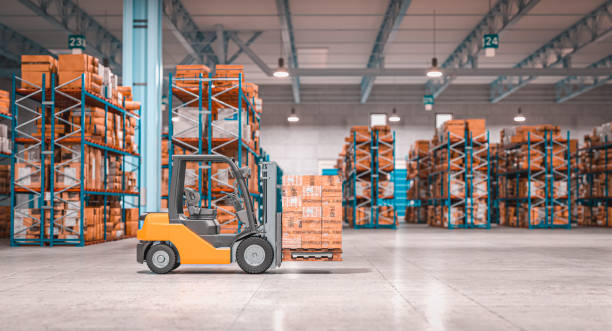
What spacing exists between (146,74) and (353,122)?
18.7 metres

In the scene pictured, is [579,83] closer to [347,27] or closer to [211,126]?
[347,27]

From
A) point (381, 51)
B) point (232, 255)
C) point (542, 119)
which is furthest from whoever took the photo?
point (542, 119)

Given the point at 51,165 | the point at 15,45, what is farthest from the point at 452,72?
the point at 15,45

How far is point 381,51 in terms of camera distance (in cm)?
2372

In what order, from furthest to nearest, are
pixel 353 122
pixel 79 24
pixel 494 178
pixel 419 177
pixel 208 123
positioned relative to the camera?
1. pixel 353 122
2. pixel 419 177
3. pixel 494 178
4. pixel 79 24
5. pixel 208 123

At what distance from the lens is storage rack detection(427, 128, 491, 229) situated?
2050 centimetres

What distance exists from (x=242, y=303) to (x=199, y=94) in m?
8.56

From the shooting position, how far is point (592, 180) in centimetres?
2397

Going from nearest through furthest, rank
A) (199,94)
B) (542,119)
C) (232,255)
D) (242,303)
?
(242,303)
(232,255)
(199,94)
(542,119)

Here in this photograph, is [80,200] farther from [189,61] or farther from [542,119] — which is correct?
[542,119]

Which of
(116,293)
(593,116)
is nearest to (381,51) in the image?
(593,116)

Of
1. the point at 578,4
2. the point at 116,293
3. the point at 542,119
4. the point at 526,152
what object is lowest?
the point at 116,293

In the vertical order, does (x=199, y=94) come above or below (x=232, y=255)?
above

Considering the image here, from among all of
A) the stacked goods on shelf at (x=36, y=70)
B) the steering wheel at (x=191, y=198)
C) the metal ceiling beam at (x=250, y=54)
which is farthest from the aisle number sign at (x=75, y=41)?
the steering wheel at (x=191, y=198)
